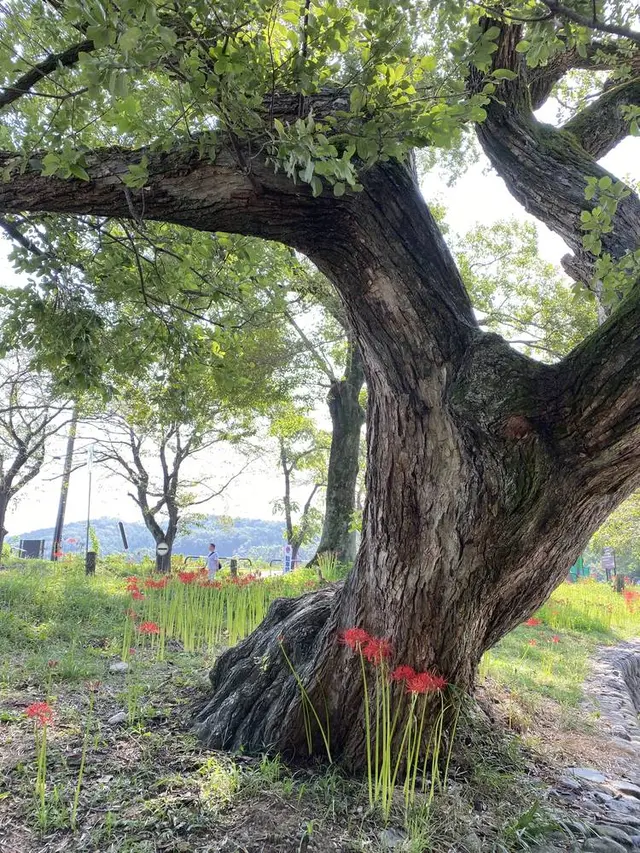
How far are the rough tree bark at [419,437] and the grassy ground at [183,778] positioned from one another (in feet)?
1.13

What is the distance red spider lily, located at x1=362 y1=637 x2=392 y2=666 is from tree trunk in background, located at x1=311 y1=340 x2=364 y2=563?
6.53 meters

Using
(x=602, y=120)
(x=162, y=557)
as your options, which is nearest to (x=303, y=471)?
(x=162, y=557)

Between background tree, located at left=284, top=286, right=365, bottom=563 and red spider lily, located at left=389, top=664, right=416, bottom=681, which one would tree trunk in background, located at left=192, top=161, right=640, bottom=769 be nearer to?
red spider lily, located at left=389, top=664, right=416, bottom=681

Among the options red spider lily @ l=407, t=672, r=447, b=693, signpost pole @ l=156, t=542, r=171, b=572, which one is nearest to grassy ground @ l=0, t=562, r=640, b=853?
red spider lily @ l=407, t=672, r=447, b=693

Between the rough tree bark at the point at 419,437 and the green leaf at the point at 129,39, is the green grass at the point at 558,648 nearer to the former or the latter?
the rough tree bark at the point at 419,437

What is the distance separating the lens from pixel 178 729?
116 inches

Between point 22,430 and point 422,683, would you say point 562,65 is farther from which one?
point 22,430

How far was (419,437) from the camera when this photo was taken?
252 centimetres

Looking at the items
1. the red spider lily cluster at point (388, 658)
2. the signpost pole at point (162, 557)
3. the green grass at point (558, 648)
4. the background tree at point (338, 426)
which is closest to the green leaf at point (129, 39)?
the red spider lily cluster at point (388, 658)

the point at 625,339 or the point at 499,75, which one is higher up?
the point at 499,75

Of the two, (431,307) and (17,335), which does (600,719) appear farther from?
(17,335)

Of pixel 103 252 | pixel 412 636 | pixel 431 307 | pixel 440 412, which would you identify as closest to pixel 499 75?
pixel 431 307

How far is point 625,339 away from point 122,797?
2585mm

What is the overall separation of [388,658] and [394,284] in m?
1.69
